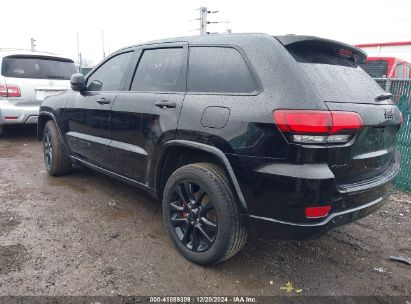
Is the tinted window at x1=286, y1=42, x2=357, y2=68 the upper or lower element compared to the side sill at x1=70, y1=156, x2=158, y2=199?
upper

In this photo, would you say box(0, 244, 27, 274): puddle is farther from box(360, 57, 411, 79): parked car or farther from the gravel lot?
box(360, 57, 411, 79): parked car

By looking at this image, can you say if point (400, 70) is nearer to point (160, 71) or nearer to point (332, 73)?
point (332, 73)

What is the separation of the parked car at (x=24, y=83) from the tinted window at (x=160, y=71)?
13.9 feet

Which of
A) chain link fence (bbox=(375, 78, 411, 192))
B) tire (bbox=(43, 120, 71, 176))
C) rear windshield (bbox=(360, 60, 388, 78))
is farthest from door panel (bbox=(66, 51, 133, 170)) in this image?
rear windshield (bbox=(360, 60, 388, 78))

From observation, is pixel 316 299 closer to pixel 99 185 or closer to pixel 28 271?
pixel 28 271

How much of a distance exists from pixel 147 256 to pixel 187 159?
88cm

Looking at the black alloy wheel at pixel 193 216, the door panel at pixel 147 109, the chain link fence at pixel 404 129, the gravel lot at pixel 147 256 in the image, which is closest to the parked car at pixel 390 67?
the chain link fence at pixel 404 129

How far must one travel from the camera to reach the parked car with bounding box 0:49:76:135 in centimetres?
630

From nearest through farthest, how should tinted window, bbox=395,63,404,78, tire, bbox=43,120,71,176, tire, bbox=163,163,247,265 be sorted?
tire, bbox=163,163,247,265 → tire, bbox=43,120,71,176 → tinted window, bbox=395,63,404,78

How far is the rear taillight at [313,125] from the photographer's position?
196cm

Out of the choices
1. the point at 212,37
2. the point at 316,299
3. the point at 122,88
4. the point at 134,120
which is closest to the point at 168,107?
the point at 134,120

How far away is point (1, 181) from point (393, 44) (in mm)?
14534

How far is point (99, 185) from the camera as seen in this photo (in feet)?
14.6

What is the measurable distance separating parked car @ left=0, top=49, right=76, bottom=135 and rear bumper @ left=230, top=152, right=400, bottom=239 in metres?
5.71
